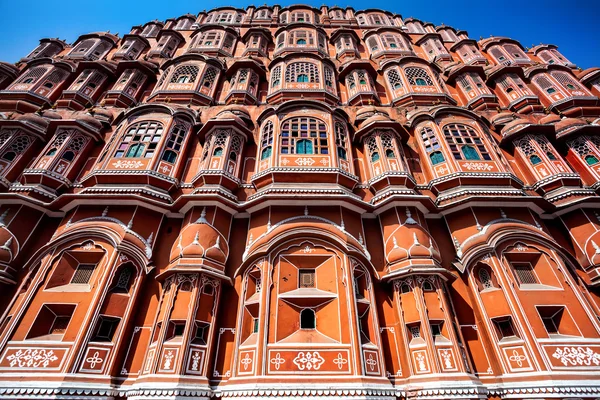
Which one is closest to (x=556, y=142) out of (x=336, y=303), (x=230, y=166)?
(x=336, y=303)

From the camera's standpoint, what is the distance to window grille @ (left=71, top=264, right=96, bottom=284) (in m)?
10.8

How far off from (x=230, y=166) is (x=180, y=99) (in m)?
7.75

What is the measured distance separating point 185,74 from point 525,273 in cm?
2134

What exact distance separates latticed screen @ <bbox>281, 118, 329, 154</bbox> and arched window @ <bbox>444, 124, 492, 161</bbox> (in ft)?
19.7

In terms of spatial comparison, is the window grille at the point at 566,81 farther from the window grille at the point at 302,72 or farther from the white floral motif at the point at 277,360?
the white floral motif at the point at 277,360

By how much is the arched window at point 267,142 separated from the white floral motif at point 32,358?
33.2 ft

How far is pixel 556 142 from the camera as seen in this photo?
15586mm

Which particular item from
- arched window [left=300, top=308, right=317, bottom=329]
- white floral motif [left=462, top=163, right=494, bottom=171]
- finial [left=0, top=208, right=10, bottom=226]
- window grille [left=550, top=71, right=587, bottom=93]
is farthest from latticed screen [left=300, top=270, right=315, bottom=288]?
window grille [left=550, top=71, right=587, bottom=93]

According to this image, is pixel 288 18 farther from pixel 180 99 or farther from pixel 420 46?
pixel 180 99

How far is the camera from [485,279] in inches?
442

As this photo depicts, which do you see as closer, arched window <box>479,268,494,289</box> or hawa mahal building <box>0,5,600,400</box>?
hawa mahal building <box>0,5,600,400</box>

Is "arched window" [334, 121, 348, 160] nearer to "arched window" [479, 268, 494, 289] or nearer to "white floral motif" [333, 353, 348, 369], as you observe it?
"arched window" [479, 268, 494, 289]

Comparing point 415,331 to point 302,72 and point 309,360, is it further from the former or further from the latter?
point 302,72

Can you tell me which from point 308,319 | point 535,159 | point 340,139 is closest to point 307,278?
point 308,319
